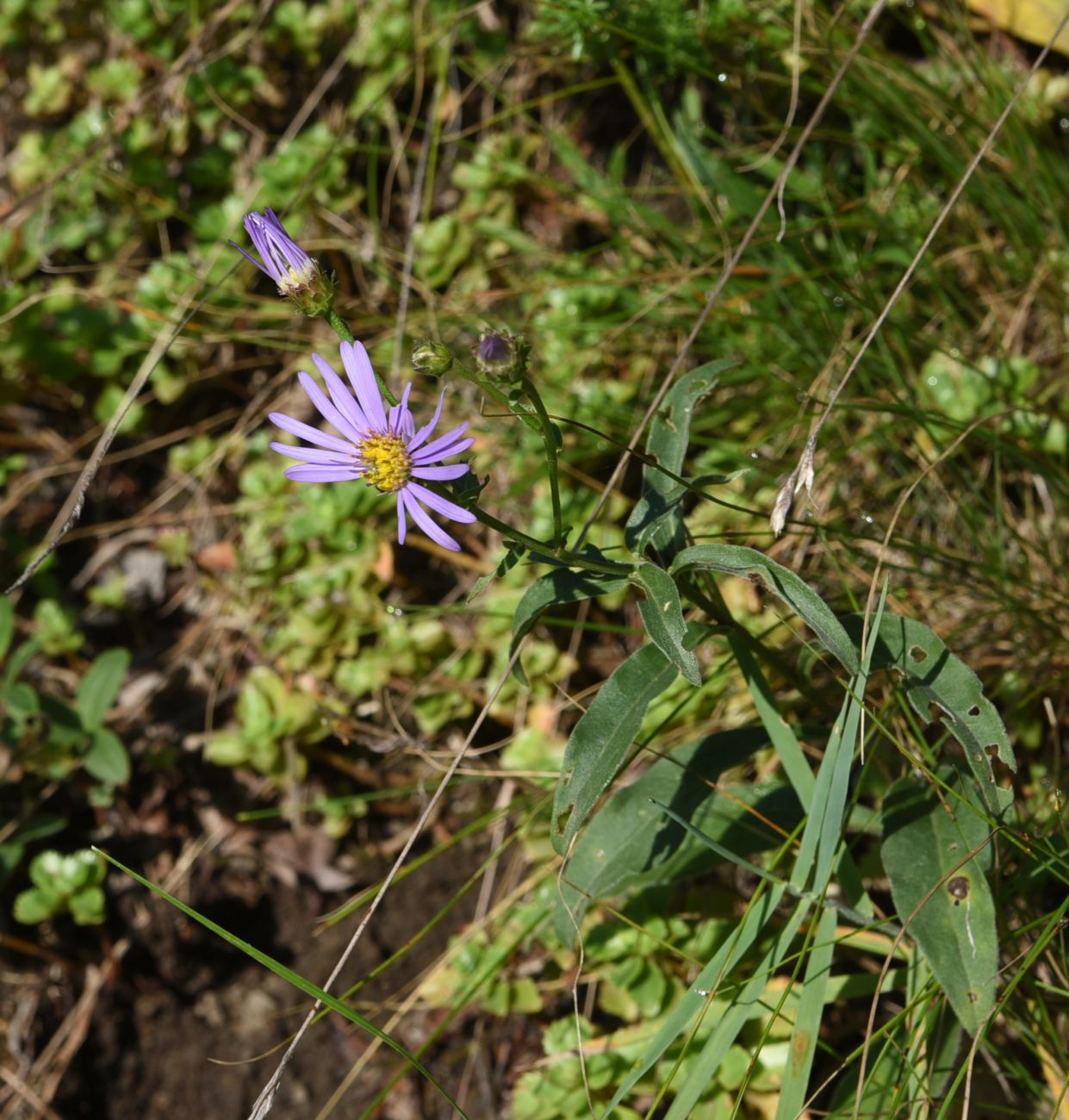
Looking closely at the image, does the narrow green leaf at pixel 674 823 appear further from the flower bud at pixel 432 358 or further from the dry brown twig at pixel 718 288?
the flower bud at pixel 432 358

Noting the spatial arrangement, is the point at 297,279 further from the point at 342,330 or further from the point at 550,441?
the point at 550,441

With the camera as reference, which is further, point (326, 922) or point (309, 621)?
point (309, 621)

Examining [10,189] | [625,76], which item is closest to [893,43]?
[625,76]

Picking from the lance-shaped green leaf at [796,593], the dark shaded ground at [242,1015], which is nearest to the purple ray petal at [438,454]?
the lance-shaped green leaf at [796,593]

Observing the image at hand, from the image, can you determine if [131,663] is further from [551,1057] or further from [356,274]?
[551,1057]

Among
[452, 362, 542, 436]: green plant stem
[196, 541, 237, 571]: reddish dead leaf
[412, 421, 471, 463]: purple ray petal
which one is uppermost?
[452, 362, 542, 436]: green plant stem

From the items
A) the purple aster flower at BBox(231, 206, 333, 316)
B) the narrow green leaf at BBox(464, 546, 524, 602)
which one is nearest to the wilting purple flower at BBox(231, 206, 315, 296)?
the purple aster flower at BBox(231, 206, 333, 316)

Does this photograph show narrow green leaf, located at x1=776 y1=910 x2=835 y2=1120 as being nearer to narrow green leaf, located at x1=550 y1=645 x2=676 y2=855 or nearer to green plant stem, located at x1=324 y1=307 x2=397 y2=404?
narrow green leaf, located at x1=550 y1=645 x2=676 y2=855

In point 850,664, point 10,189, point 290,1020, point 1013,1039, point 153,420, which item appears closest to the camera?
point 850,664
